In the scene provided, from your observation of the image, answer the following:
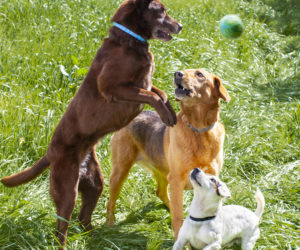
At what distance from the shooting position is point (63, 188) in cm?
376

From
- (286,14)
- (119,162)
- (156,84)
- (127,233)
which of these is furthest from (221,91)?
(286,14)

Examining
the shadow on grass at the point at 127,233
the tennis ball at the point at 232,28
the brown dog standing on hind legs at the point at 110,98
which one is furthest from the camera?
the tennis ball at the point at 232,28

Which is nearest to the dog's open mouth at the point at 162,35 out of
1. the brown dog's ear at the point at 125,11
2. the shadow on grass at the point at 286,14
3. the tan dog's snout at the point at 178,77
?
the brown dog's ear at the point at 125,11

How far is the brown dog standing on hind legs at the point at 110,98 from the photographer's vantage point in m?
3.45

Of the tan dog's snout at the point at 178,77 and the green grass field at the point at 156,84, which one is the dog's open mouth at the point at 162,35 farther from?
the green grass field at the point at 156,84

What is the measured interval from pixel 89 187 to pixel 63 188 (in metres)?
0.48

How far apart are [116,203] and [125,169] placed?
0.43m

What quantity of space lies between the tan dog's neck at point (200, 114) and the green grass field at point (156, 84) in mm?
968

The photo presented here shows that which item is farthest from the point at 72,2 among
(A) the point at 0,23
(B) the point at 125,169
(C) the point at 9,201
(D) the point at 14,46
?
(C) the point at 9,201

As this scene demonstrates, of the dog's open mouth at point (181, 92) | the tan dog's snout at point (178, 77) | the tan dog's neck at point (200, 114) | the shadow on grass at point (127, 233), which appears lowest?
the shadow on grass at point (127, 233)

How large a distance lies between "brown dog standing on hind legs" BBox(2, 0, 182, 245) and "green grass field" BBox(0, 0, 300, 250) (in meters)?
0.40

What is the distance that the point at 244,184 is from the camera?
516 cm

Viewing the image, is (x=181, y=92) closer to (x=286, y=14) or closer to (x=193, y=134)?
(x=193, y=134)

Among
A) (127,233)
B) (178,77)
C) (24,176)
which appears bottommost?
(127,233)
